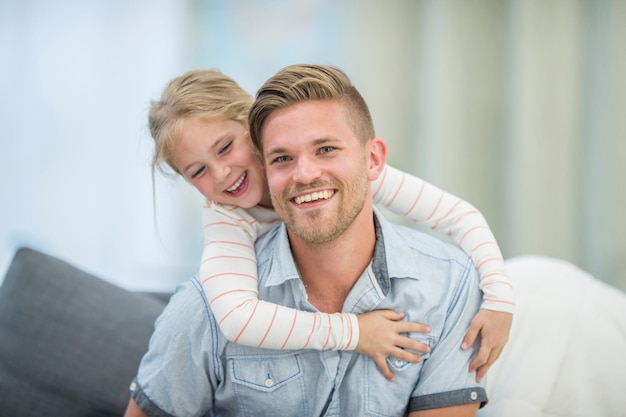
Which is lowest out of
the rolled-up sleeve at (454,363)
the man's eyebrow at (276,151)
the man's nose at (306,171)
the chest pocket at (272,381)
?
the chest pocket at (272,381)

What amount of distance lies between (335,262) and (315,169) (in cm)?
24

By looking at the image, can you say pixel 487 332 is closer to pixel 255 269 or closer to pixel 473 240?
pixel 473 240

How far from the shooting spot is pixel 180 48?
328 centimetres

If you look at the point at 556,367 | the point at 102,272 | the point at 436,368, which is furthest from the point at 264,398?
the point at 102,272

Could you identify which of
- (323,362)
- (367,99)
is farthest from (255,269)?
(367,99)

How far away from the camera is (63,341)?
2.04 metres

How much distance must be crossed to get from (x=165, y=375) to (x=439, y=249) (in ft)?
2.30

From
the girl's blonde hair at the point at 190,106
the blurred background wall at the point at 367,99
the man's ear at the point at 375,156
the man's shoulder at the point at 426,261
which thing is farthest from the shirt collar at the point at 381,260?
the blurred background wall at the point at 367,99

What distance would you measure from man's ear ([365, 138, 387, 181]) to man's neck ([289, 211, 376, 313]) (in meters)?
0.09

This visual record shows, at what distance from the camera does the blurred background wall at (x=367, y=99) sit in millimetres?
3016

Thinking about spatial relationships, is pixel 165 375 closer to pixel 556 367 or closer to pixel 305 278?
pixel 305 278

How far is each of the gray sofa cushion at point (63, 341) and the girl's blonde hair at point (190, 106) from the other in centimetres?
60

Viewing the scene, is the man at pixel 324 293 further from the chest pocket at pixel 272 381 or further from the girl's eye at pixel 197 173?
the girl's eye at pixel 197 173

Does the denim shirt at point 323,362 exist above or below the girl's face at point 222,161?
below
